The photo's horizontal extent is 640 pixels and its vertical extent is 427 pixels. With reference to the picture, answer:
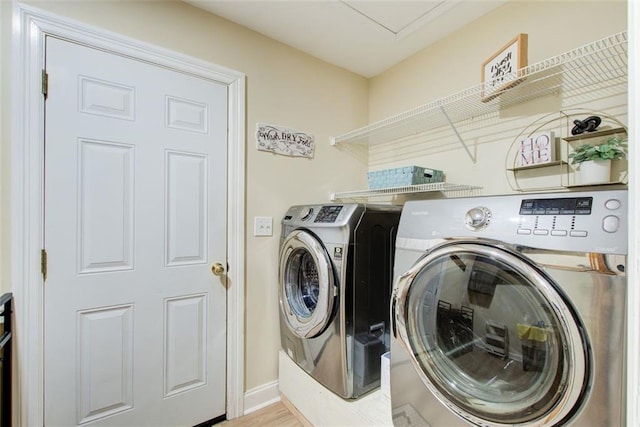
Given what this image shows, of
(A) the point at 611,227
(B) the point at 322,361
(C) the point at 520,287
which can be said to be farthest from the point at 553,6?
(B) the point at 322,361

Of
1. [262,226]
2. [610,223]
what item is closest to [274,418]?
[262,226]

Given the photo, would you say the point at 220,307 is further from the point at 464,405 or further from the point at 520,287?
the point at 520,287

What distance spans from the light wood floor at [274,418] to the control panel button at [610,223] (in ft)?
5.43

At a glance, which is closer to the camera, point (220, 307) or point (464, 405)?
point (464, 405)

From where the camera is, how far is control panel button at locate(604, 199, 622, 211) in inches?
28.6

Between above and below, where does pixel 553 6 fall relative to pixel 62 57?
above

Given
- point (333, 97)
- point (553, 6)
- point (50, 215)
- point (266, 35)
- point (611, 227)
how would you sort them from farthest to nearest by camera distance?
point (333, 97) < point (266, 35) < point (553, 6) < point (50, 215) < point (611, 227)

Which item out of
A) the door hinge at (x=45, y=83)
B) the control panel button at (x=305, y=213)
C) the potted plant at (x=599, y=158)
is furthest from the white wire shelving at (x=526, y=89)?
the door hinge at (x=45, y=83)

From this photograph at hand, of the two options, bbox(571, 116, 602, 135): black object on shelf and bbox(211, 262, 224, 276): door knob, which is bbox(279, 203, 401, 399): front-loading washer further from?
bbox(571, 116, 602, 135): black object on shelf

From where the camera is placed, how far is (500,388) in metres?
0.93

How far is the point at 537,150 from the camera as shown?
1.38m

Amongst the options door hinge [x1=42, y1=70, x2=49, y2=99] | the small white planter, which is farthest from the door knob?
the small white planter

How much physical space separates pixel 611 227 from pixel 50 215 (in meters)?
2.02

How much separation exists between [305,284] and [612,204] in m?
1.43
